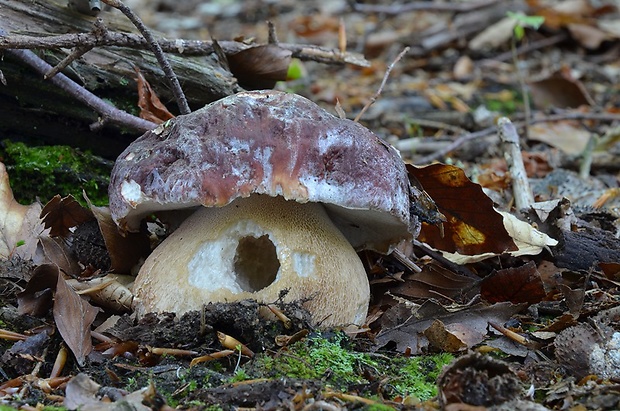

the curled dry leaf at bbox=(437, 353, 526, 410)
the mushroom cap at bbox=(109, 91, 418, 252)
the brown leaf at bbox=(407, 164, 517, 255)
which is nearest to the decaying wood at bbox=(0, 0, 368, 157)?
the mushroom cap at bbox=(109, 91, 418, 252)

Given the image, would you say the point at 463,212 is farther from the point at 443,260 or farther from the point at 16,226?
the point at 16,226

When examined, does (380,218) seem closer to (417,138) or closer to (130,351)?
(130,351)

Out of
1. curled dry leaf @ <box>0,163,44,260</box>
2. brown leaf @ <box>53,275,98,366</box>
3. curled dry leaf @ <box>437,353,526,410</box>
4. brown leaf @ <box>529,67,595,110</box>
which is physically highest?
curled dry leaf @ <box>0,163,44,260</box>

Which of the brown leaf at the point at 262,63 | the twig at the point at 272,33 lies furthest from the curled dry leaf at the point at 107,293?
the twig at the point at 272,33

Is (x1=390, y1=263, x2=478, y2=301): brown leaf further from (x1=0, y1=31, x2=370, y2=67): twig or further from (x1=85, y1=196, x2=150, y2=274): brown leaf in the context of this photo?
(x1=0, y1=31, x2=370, y2=67): twig

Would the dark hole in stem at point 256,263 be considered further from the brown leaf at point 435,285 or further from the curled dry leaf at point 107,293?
the brown leaf at point 435,285

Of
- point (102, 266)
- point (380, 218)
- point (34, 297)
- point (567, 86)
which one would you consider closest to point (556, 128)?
point (567, 86)

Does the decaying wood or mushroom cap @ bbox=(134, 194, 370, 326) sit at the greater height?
the decaying wood

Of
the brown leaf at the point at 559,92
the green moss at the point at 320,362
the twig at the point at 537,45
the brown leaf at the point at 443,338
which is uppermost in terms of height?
the green moss at the point at 320,362

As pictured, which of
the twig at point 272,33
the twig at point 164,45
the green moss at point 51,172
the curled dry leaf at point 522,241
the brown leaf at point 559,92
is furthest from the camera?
the brown leaf at point 559,92
